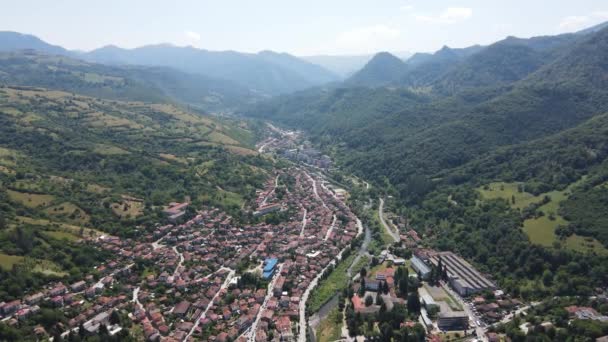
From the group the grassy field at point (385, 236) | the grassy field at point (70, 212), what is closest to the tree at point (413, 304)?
the grassy field at point (385, 236)

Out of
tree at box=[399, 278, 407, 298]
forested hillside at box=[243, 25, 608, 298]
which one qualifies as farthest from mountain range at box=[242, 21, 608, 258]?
tree at box=[399, 278, 407, 298]

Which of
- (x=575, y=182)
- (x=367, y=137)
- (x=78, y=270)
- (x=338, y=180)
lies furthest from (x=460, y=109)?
(x=78, y=270)

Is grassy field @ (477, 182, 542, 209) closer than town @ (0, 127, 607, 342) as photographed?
No

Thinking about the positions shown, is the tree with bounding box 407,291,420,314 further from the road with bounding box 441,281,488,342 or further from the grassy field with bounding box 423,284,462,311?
the road with bounding box 441,281,488,342

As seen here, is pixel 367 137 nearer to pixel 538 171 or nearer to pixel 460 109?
pixel 460 109

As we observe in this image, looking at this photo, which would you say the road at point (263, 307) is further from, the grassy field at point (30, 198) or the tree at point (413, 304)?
the grassy field at point (30, 198)
